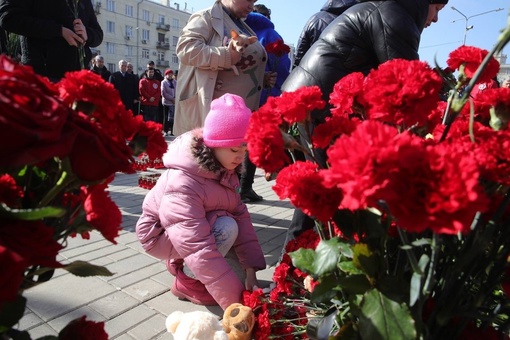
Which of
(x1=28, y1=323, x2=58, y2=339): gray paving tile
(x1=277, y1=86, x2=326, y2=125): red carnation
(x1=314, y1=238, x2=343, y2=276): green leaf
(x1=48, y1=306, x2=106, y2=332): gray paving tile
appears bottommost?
(x1=48, y1=306, x2=106, y2=332): gray paving tile

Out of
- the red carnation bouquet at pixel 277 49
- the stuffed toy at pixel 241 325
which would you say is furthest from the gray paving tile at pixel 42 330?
the red carnation bouquet at pixel 277 49

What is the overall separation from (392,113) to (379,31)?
52.7 inches

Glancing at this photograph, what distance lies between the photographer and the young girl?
1848mm

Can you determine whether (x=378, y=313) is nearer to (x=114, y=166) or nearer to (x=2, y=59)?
(x=114, y=166)

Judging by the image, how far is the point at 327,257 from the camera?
0.71m

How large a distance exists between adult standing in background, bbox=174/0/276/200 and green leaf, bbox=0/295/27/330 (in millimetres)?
2344

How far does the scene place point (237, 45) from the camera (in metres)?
2.70

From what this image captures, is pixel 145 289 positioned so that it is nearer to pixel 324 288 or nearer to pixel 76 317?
pixel 76 317

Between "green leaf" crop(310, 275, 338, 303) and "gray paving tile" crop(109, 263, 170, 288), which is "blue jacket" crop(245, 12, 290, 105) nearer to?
"gray paving tile" crop(109, 263, 170, 288)

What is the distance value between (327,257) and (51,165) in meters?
0.50

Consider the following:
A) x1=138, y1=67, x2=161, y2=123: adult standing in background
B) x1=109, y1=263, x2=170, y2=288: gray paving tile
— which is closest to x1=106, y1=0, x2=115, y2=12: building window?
x1=138, y1=67, x2=161, y2=123: adult standing in background

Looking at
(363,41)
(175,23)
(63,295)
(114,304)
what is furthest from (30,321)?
(175,23)

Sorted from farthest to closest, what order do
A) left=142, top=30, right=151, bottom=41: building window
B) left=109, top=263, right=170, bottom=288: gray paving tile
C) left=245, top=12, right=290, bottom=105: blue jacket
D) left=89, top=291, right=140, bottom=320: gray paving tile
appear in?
1. left=142, top=30, right=151, bottom=41: building window
2. left=245, top=12, right=290, bottom=105: blue jacket
3. left=109, top=263, right=170, bottom=288: gray paving tile
4. left=89, top=291, right=140, bottom=320: gray paving tile

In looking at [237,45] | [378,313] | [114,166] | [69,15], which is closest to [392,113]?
[378,313]
